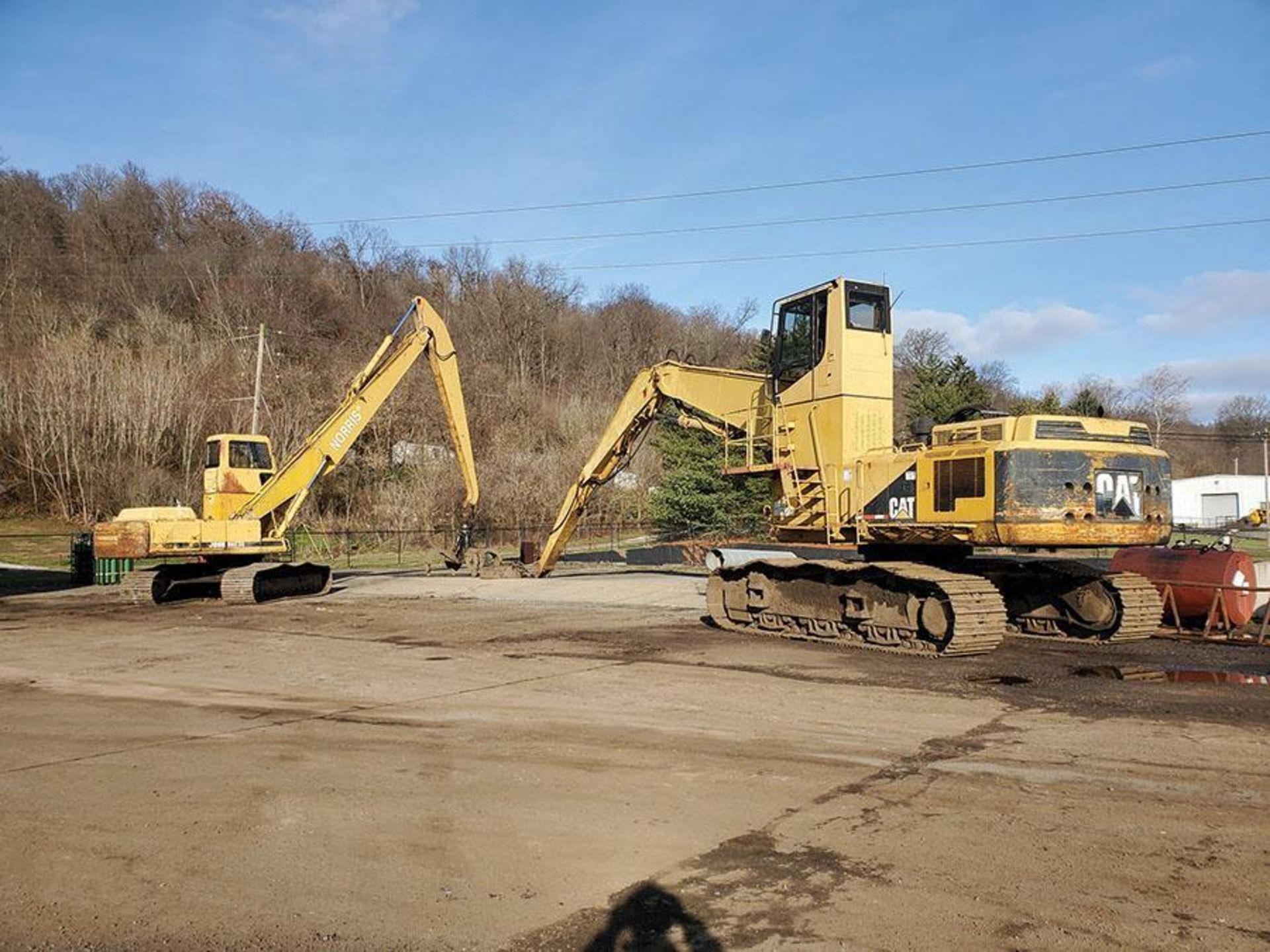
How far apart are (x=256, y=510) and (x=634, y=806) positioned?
56.0ft

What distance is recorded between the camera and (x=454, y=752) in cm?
754

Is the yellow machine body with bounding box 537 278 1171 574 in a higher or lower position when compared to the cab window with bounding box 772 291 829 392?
lower

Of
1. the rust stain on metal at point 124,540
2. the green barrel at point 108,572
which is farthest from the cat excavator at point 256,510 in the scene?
the green barrel at point 108,572

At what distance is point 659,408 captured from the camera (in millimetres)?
19109

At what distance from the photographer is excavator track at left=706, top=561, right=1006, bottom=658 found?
38.6ft

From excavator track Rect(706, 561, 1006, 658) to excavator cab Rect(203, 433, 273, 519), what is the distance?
11.6 meters

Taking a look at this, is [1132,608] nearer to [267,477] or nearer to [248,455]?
[267,477]

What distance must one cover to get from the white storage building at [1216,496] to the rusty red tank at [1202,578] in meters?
61.1

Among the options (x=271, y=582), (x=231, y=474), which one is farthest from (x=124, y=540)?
(x=271, y=582)

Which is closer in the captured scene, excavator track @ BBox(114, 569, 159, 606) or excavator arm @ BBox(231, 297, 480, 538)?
excavator track @ BBox(114, 569, 159, 606)

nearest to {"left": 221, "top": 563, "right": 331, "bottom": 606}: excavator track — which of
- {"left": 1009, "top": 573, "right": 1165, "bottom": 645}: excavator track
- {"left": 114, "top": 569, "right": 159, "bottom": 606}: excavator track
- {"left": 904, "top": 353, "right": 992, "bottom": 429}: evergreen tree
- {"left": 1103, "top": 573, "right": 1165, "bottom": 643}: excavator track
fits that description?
{"left": 114, "top": 569, "right": 159, "bottom": 606}: excavator track

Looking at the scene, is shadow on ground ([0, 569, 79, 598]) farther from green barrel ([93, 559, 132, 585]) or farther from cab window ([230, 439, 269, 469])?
cab window ([230, 439, 269, 469])

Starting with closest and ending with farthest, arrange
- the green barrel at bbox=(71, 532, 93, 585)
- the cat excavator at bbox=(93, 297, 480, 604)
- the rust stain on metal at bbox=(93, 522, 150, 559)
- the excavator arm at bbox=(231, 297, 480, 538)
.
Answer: the rust stain on metal at bbox=(93, 522, 150, 559) < the cat excavator at bbox=(93, 297, 480, 604) < the excavator arm at bbox=(231, 297, 480, 538) < the green barrel at bbox=(71, 532, 93, 585)

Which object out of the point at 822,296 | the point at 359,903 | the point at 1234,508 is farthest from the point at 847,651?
the point at 1234,508
